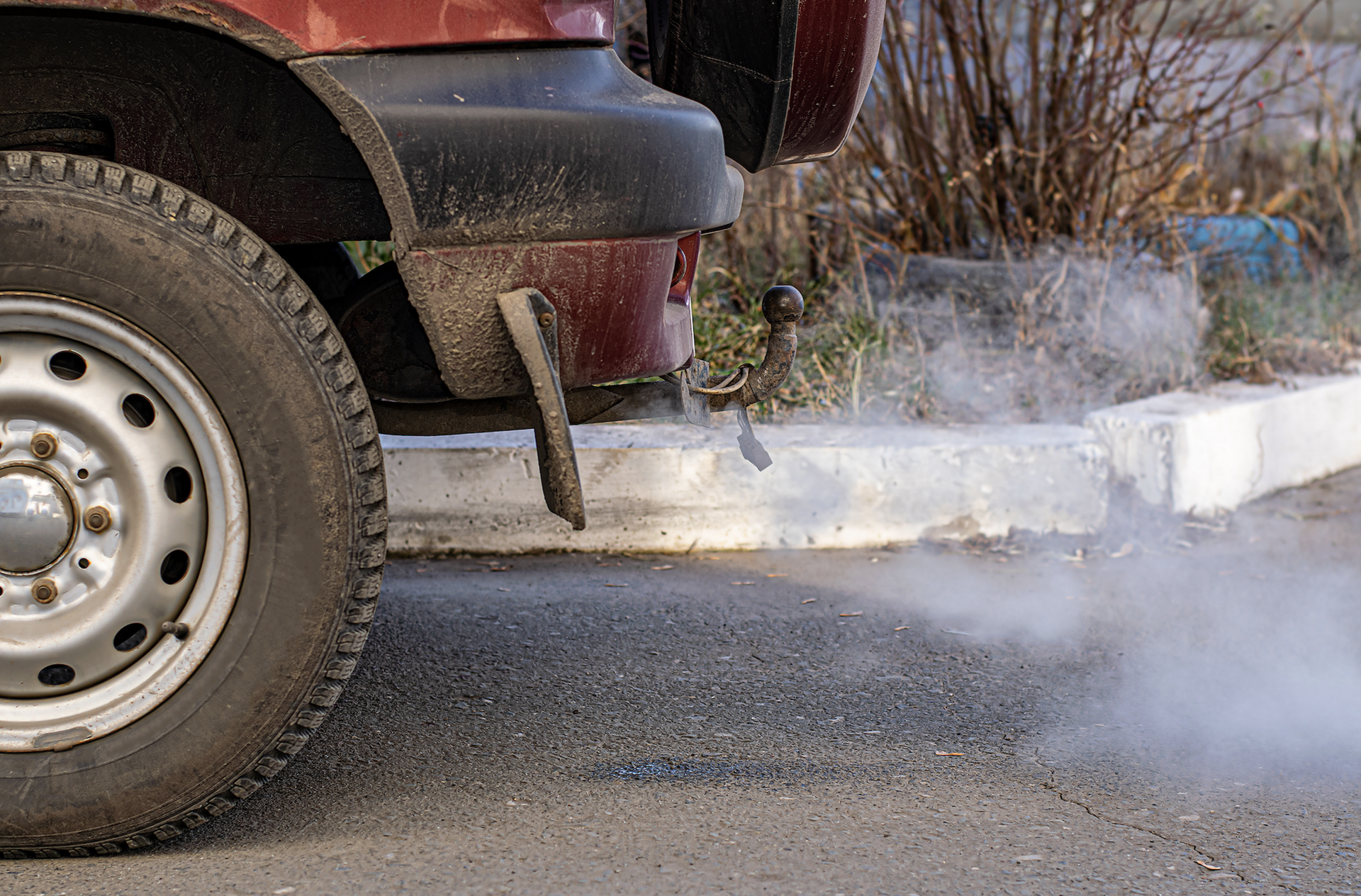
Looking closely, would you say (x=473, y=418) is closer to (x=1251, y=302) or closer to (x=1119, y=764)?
(x=1119, y=764)

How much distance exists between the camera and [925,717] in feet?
8.89

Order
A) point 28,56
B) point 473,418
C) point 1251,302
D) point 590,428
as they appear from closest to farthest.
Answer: point 28,56
point 473,418
point 590,428
point 1251,302

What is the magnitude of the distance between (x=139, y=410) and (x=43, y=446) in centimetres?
15

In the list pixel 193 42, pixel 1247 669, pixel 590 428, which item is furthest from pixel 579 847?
pixel 590 428

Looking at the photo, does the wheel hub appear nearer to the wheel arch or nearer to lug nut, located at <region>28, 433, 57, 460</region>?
lug nut, located at <region>28, 433, 57, 460</region>

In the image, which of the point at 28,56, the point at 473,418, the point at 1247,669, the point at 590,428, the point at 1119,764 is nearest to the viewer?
the point at 28,56

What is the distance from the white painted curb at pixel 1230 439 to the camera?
14.6 ft

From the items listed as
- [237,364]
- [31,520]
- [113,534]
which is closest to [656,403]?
[237,364]

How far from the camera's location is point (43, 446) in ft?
6.27

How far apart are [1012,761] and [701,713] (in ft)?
2.23

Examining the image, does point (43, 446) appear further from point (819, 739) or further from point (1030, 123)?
point (1030, 123)

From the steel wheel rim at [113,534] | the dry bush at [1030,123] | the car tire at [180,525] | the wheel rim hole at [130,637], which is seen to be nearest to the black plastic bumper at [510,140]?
the car tire at [180,525]

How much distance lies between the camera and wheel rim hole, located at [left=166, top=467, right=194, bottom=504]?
196cm

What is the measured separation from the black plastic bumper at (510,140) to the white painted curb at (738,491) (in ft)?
6.41
